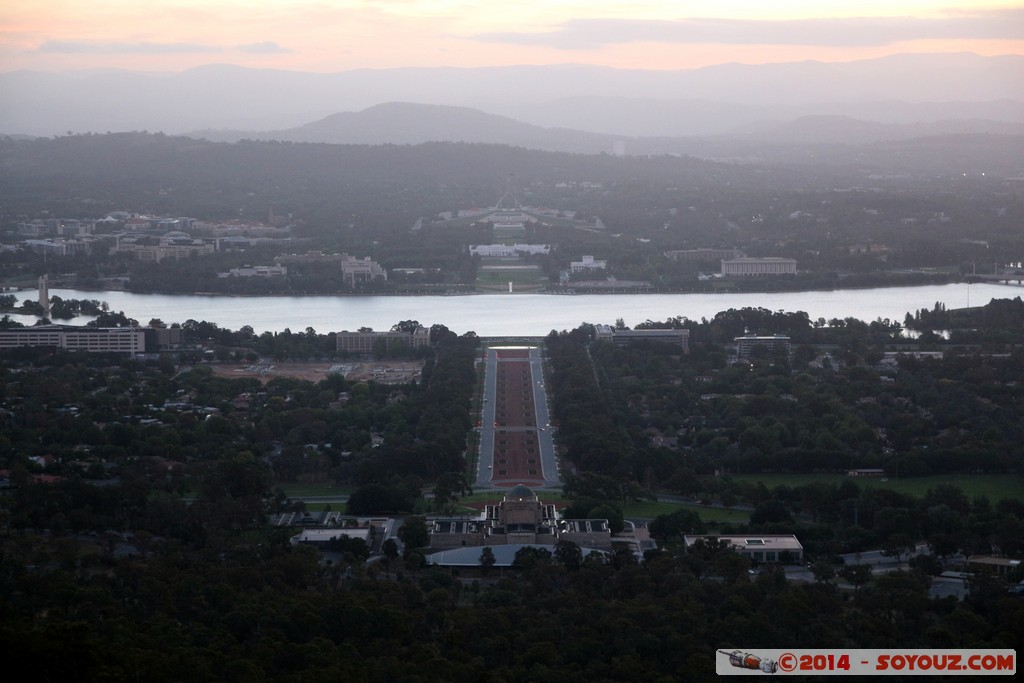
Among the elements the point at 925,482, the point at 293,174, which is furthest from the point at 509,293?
the point at 293,174

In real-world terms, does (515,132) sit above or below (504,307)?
above

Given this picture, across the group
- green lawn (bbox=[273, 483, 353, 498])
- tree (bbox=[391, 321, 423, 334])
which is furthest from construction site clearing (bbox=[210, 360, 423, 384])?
green lawn (bbox=[273, 483, 353, 498])

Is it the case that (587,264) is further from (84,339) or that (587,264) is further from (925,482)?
(925,482)

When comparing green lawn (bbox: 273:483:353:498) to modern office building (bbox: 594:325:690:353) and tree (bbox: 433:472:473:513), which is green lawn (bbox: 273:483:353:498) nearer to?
tree (bbox: 433:472:473:513)

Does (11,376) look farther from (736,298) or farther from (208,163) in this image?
(208,163)

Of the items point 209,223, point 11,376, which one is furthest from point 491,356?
point 209,223
